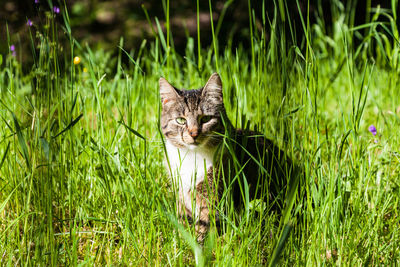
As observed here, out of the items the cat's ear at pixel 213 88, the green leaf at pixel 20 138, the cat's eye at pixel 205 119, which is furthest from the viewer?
the cat's eye at pixel 205 119

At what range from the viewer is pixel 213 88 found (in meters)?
1.94

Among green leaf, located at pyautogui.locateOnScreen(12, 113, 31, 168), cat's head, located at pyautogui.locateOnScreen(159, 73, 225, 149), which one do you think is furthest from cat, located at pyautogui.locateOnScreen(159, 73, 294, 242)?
green leaf, located at pyautogui.locateOnScreen(12, 113, 31, 168)

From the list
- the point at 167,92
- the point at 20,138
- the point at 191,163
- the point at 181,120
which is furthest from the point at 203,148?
the point at 20,138

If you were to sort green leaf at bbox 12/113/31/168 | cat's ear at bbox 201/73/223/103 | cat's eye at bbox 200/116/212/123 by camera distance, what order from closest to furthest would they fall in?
green leaf at bbox 12/113/31/168, cat's ear at bbox 201/73/223/103, cat's eye at bbox 200/116/212/123

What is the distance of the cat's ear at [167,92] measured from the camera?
6.50 feet

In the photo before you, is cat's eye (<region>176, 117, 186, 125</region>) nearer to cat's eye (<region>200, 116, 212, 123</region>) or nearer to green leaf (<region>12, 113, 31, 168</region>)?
cat's eye (<region>200, 116, 212, 123</region>)

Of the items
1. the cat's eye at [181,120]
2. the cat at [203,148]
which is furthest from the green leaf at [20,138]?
the cat's eye at [181,120]

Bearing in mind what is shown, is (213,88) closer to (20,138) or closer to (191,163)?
(191,163)

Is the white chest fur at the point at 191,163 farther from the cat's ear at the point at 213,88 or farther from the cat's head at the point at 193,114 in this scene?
the cat's ear at the point at 213,88

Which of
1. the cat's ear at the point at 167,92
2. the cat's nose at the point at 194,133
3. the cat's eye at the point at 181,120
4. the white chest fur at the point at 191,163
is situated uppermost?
the cat's ear at the point at 167,92

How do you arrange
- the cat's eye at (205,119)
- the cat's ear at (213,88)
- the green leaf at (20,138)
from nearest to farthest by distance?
the green leaf at (20,138), the cat's ear at (213,88), the cat's eye at (205,119)

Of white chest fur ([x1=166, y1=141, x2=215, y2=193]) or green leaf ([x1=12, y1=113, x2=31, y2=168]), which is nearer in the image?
green leaf ([x1=12, y1=113, x2=31, y2=168])

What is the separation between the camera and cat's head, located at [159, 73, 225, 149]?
193 centimetres

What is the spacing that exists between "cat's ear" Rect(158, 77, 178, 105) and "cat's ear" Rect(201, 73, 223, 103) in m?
0.14
